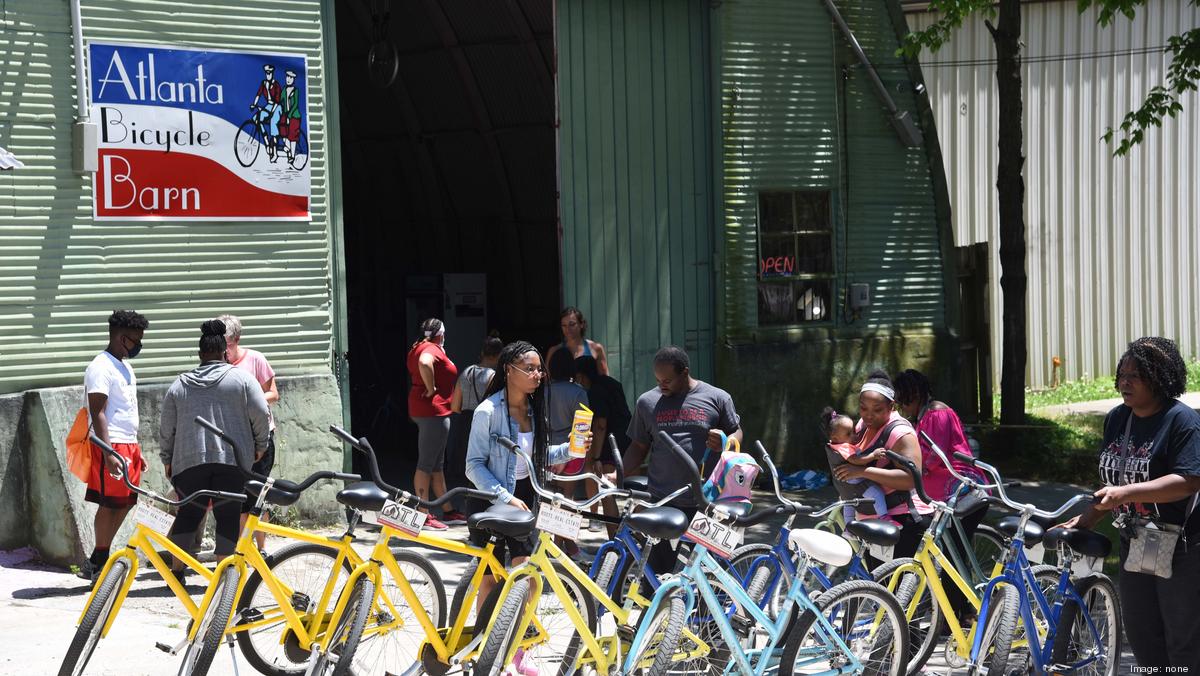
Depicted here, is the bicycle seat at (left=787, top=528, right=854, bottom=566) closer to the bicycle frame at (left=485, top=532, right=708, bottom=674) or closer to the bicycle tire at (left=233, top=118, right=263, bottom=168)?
the bicycle frame at (left=485, top=532, right=708, bottom=674)

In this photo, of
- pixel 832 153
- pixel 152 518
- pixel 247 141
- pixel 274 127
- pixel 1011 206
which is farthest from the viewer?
pixel 1011 206

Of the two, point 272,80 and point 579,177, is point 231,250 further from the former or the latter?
point 579,177

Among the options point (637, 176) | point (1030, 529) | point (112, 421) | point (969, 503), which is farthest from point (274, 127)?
point (1030, 529)

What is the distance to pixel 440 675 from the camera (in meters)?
6.20

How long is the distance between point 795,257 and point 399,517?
7605 millimetres

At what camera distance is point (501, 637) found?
18.8 ft

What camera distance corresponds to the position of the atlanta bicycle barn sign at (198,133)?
9547 millimetres

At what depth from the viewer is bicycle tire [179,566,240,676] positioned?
6039 millimetres

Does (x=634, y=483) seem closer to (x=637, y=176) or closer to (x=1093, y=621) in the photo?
(x=1093, y=621)

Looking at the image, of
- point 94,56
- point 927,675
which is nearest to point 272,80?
point 94,56

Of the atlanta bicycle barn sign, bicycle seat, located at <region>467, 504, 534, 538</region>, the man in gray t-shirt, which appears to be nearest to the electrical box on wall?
the atlanta bicycle barn sign

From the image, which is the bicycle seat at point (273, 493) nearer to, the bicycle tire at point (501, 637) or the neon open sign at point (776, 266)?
the bicycle tire at point (501, 637)

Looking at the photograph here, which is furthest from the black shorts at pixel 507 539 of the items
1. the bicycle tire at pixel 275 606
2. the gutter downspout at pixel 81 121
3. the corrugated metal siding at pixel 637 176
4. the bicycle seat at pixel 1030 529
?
the corrugated metal siding at pixel 637 176

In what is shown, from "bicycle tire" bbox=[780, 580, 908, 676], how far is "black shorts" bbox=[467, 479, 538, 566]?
128 cm
